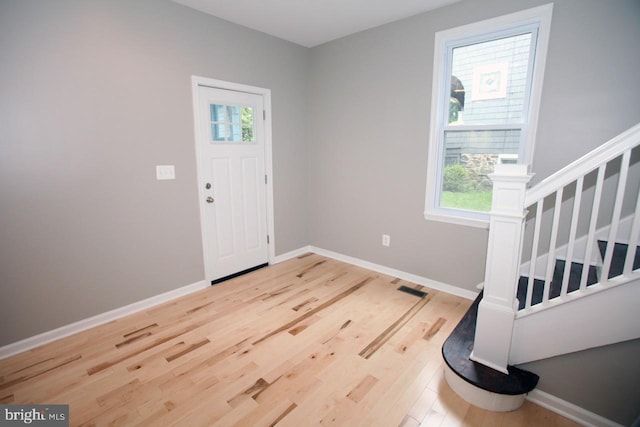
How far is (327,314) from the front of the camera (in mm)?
2691

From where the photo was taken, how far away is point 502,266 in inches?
65.7

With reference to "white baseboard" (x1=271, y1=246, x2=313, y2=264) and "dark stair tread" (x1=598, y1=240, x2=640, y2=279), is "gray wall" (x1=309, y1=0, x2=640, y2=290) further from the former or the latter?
"dark stair tread" (x1=598, y1=240, x2=640, y2=279)

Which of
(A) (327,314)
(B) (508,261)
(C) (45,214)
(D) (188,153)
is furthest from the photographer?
(D) (188,153)

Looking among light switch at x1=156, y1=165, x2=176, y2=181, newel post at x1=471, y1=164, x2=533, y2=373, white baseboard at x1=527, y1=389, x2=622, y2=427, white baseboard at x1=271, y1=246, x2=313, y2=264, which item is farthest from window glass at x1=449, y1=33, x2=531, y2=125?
light switch at x1=156, y1=165, x2=176, y2=181

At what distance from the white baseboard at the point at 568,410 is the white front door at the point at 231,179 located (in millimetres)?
2839

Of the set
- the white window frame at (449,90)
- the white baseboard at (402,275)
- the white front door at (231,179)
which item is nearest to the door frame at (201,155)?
the white front door at (231,179)

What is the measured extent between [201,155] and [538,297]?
119 inches

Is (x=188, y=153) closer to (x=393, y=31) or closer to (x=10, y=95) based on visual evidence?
(x=10, y=95)

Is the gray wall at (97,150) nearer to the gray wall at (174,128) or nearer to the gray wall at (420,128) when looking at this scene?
the gray wall at (174,128)

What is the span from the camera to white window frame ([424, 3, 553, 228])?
2.32 metres

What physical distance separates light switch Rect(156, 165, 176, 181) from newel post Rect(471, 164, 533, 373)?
2.60 meters

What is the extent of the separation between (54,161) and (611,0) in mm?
4066

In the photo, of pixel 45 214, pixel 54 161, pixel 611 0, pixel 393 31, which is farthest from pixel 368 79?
pixel 45 214

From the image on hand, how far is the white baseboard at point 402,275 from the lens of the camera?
2984 millimetres
